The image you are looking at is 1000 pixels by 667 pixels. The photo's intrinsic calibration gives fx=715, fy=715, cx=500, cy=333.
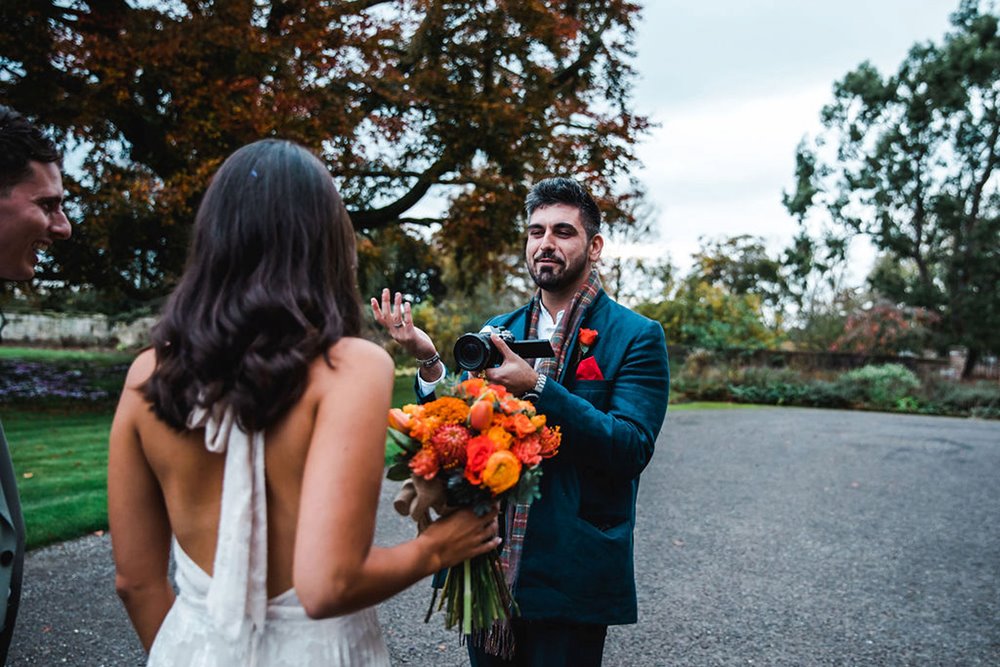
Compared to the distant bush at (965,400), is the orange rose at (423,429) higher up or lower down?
higher up

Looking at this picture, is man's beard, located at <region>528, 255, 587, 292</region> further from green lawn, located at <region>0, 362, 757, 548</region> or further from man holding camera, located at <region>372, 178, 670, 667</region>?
green lawn, located at <region>0, 362, 757, 548</region>

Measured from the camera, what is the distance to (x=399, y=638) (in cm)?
413

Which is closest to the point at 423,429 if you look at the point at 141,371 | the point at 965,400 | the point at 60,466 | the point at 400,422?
the point at 400,422

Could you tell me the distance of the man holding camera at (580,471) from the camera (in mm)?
2027

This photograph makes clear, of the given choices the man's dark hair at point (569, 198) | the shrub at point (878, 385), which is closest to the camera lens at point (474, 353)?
the man's dark hair at point (569, 198)

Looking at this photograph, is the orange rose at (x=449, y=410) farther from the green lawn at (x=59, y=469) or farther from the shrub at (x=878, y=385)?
the shrub at (x=878, y=385)

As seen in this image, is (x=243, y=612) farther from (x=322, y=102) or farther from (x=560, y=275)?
(x=322, y=102)

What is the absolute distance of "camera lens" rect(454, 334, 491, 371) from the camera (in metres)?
1.94

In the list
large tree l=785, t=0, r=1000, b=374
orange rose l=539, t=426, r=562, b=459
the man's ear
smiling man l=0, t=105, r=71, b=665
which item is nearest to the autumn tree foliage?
large tree l=785, t=0, r=1000, b=374

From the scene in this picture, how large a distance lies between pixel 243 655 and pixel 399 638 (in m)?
2.95

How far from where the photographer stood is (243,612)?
4.46ft

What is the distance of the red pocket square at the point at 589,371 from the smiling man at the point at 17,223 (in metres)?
1.59

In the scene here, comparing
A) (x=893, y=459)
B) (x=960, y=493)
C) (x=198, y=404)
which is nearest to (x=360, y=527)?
(x=198, y=404)

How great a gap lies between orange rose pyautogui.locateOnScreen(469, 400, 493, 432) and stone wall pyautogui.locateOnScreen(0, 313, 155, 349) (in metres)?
32.9
